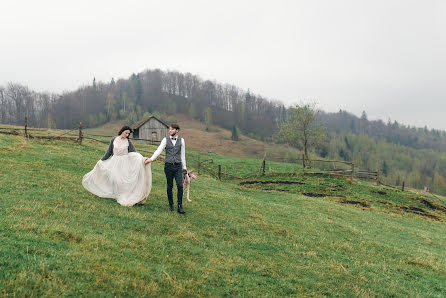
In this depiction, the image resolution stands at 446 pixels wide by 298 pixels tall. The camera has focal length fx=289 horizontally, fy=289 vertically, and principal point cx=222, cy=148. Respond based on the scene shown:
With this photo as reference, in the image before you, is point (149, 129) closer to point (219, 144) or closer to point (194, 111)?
point (219, 144)

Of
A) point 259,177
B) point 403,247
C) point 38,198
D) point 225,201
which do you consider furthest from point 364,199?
point 38,198

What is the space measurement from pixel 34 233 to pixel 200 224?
5.00m

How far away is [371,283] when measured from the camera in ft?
25.3

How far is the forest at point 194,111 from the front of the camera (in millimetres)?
125188

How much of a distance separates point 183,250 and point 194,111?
158464 millimetres

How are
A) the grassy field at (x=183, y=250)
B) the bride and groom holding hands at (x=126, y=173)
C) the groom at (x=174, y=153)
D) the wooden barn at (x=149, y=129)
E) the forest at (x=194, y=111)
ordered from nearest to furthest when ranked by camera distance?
the grassy field at (x=183, y=250), the groom at (x=174, y=153), the bride and groom holding hands at (x=126, y=173), the wooden barn at (x=149, y=129), the forest at (x=194, y=111)

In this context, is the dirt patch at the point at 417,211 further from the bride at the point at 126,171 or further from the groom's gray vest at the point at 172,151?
the bride at the point at 126,171

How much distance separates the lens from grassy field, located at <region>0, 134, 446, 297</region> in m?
5.16

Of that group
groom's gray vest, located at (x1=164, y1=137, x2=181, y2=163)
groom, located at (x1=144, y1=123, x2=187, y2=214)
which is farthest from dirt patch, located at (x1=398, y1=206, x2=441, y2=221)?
groom's gray vest, located at (x1=164, y1=137, x2=181, y2=163)

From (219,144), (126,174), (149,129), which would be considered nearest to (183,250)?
A: (126,174)

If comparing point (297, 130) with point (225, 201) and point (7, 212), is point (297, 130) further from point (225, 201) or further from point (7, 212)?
point (7, 212)

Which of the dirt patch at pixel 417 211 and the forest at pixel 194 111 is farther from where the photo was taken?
the forest at pixel 194 111

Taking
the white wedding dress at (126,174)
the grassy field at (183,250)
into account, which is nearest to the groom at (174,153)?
the white wedding dress at (126,174)

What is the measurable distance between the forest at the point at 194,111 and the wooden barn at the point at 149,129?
56.2 m
